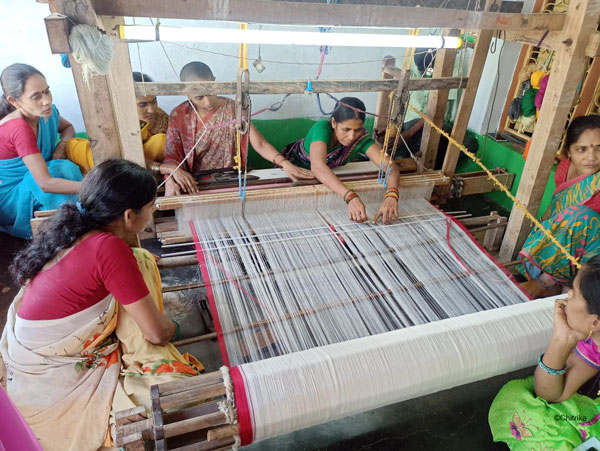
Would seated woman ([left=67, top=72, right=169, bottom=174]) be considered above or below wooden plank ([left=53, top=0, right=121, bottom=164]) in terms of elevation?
below

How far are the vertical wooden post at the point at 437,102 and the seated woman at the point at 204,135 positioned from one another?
3.81 feet

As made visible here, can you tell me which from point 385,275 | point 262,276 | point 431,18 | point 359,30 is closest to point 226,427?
point 262,276

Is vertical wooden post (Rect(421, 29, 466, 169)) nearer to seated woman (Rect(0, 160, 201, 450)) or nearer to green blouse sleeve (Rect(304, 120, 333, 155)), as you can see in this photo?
green blouse sleeve (Rect(304, 120, 333, 155))

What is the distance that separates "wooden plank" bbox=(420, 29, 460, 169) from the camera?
3.09m

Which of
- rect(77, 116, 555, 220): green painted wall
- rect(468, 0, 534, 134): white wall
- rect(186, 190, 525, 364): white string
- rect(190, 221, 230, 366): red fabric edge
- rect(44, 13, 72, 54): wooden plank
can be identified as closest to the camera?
rect(44, 13, 72, 54): wooden plank

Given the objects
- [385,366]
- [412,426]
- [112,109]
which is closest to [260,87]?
[112,109]

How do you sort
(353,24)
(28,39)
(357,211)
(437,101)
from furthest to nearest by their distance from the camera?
1. (28,39)
2. (437,101)
3. (357,211)
4. (353,24)

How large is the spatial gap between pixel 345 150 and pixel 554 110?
4.16 feet

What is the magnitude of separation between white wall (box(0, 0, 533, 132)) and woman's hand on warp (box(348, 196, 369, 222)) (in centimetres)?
149

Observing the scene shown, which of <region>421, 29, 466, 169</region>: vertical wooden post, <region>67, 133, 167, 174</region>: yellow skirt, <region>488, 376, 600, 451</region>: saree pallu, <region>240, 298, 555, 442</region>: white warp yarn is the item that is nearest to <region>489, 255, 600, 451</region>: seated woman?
<region>488, 376, 600, 451</region>: saree pallu

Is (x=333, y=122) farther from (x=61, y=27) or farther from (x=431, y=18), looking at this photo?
(x=61, y=27)

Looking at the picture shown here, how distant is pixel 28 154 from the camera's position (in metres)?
2.60

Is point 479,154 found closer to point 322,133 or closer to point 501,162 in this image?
point 501,162

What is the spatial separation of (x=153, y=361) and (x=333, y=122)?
1899 millimetres
